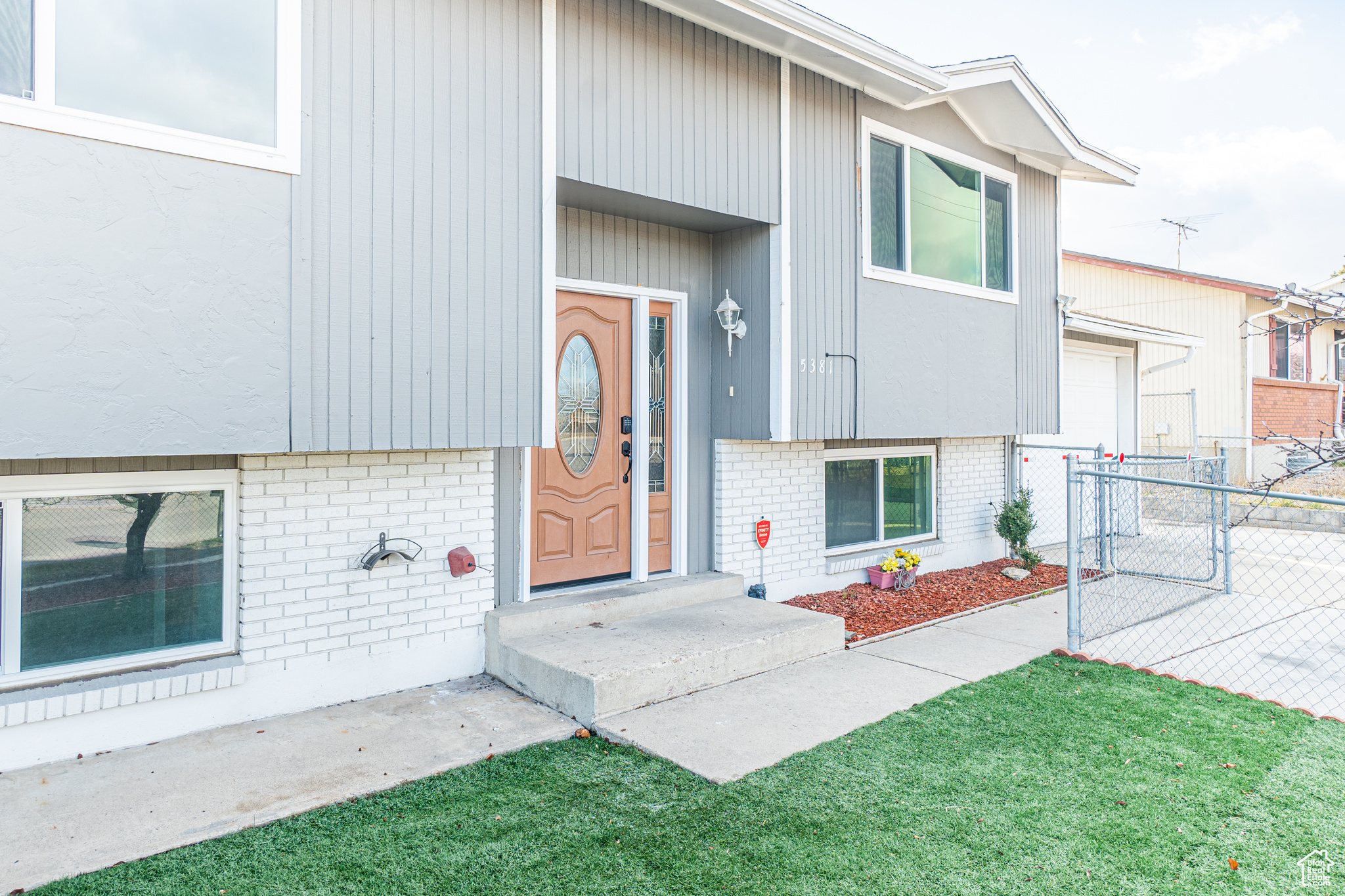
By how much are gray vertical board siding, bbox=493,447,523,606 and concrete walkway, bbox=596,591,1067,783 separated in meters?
1.36

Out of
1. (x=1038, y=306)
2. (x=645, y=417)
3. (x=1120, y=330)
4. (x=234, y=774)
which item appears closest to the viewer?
(x=234, y=774)

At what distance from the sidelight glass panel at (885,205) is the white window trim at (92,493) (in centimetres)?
517

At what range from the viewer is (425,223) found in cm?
415

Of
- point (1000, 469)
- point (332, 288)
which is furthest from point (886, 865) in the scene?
point (1000, 469)

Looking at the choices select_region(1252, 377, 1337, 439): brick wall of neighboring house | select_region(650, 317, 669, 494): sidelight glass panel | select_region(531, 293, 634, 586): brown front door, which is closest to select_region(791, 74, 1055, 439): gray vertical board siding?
select_region(650, 317, 669, 494): sidelight glass panel

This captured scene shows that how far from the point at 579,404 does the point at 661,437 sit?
0.78 m

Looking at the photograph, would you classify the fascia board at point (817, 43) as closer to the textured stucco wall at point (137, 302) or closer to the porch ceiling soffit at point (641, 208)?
the porch ceiling soffit at point (641, 208)

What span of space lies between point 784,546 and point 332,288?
417cm

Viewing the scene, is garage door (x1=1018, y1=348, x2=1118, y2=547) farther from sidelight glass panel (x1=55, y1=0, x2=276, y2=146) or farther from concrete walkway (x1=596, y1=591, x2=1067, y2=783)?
sidelight glass panel (x1=55, y1=0, x2=276, y2=146)

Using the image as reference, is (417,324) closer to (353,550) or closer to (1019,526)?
(353,550)

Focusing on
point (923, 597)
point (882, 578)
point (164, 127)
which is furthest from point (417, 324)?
point (923, 597)

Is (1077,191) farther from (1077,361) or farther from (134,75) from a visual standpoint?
(134,75)

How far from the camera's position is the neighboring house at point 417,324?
131 inches

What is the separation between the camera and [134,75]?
3.36 m
